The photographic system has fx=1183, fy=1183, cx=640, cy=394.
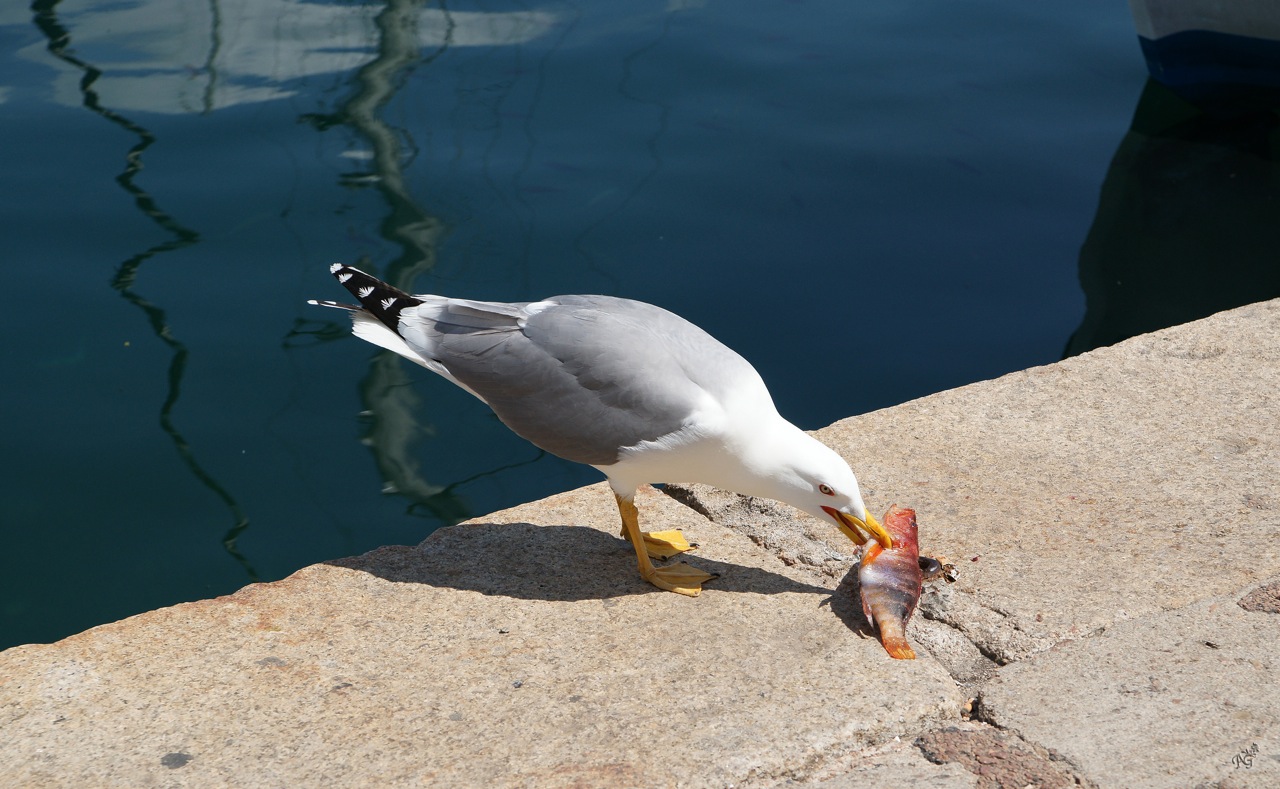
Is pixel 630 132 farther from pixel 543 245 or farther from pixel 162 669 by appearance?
pixel 162 669

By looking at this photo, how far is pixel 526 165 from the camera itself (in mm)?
7215

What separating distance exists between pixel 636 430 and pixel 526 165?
14.6 feet

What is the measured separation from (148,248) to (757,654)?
188 inches

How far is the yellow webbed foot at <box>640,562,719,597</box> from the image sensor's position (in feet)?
10.2

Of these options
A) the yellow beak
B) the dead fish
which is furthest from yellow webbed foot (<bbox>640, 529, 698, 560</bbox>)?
the dead fish

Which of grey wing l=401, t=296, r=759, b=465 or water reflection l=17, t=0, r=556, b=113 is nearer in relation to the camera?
grey wing l=401, t=296, r=759, b=465

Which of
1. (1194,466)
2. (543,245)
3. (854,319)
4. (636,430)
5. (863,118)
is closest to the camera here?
(636,430)

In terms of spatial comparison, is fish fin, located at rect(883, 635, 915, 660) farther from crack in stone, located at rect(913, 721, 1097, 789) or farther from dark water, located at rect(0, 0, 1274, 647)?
dark water, located at rect(0, 0, 1274, 647)

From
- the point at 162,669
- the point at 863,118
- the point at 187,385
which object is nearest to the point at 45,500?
the point at 187,385

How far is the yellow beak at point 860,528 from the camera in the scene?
9.86 ft

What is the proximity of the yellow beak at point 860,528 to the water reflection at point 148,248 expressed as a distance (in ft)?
8.04

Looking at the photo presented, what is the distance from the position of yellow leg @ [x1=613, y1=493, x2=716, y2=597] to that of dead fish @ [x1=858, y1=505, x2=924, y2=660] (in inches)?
17.8

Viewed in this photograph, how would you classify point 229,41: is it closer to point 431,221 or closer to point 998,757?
point 431,221

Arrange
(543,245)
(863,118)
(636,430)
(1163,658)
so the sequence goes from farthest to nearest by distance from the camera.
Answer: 1. (863,118)
2. (543,245)
3. (636,430)
4. (1163,658)
